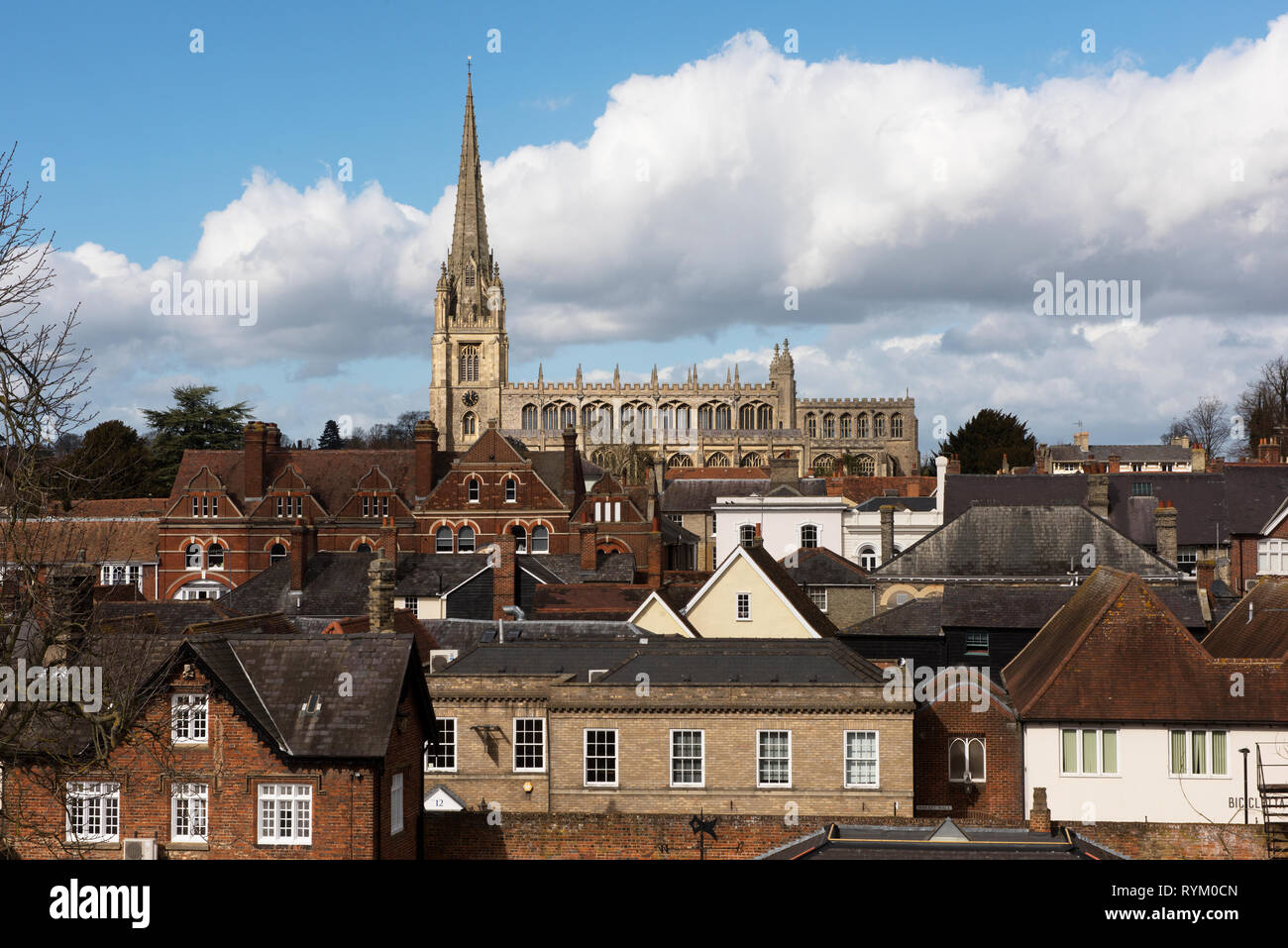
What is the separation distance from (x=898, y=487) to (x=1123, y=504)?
113ft

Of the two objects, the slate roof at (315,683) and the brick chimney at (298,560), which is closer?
the slate roof at (315,683)

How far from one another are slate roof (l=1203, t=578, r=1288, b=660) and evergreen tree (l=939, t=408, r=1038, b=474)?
289ft

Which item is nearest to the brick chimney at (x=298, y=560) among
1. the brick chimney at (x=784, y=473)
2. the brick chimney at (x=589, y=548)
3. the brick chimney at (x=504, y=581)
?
the brick chimney at (x=504, y=581)

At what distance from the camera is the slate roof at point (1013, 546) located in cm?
4425

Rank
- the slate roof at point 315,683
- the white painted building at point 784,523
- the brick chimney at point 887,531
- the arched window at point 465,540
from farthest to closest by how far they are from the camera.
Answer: the arched window at point 465,540, the white painted building at point 784,523, the brick chimney at point 887,531, the slate roof at point 315,683

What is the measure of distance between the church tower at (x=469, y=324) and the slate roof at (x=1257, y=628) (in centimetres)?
14304

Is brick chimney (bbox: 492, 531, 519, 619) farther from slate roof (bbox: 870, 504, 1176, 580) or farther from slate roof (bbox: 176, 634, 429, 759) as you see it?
slate roof (bbox: 176, 634, 429, 759)

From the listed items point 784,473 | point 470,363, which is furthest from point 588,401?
point 784,473

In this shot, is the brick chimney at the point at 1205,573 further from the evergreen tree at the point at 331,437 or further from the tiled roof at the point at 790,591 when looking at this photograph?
the evergreen tree at the point at 331,437

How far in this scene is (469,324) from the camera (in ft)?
578

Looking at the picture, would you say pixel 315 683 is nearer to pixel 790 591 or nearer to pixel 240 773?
pixel 240 773

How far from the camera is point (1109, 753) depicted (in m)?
26.9
